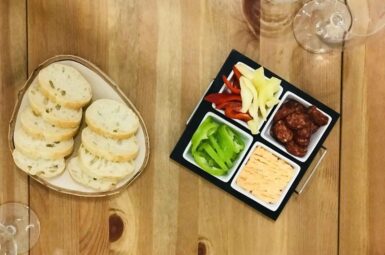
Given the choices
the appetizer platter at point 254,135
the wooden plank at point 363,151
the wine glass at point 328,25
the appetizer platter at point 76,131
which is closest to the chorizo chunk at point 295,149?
the appetizer platter at point 254,135

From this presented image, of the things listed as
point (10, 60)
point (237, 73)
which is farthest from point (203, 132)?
point (10, 60)

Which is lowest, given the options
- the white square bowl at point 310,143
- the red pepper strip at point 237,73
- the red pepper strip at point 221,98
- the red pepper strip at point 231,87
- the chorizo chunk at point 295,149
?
the chorizo chunk at point 295,149

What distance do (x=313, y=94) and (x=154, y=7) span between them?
442 millimetres

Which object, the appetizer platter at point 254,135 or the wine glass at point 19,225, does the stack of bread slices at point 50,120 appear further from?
the appetizer platter at point 254,135

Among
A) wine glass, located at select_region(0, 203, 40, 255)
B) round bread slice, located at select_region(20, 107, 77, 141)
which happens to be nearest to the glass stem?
wine glass, located at select_region(0, 203, 40, 255)

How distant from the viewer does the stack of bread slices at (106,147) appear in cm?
142

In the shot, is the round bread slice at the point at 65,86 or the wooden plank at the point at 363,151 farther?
the wooden plank at the point at 363,151

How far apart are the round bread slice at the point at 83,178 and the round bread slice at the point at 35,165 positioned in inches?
1.5

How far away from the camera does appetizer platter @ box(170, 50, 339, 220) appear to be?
1.45 m

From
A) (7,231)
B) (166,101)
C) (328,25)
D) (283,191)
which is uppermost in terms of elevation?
(328,25)

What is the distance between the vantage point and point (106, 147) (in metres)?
1.42

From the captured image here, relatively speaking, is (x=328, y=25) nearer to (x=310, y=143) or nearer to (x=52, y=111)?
(x=310, y=143)

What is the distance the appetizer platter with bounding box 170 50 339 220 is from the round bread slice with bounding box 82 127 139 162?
4.3 inches

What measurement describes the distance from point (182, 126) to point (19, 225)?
0.46 metres
